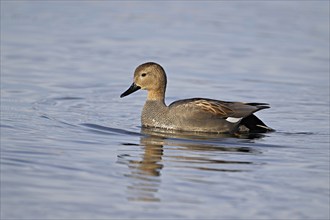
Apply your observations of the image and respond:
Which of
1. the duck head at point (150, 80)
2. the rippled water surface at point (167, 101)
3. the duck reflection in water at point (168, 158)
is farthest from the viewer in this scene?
the duck head at point (150, 80)

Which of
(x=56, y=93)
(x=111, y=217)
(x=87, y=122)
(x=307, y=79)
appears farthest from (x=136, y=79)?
(x=111, y=217)

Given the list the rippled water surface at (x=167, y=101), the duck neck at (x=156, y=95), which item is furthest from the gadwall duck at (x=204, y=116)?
the rippled water surface at (x=167, y=101)

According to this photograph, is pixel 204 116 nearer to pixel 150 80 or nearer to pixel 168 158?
pixel 150 80

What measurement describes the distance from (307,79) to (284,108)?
204cm

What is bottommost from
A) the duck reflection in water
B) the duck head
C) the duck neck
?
the duck reflection in water

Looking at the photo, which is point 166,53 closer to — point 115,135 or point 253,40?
point 253,40

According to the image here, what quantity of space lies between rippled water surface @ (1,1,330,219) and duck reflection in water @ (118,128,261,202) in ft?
0.06

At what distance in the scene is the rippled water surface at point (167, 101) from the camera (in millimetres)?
8297

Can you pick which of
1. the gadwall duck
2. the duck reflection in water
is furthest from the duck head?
the duck reflection in water

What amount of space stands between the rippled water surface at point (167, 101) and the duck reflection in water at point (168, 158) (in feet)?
0.06

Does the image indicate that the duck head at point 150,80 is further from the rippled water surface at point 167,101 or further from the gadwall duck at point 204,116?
the rippled water surface at point 167,101

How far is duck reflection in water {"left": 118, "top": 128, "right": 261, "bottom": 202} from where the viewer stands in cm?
879

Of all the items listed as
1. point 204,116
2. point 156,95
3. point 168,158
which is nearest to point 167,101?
point 156,95

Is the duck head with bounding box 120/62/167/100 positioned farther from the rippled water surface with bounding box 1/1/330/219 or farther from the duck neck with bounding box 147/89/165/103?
the rippled water surface with bounding box 1/1/330/219
